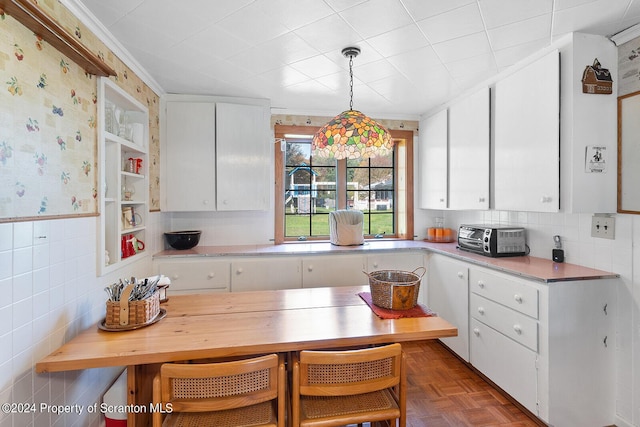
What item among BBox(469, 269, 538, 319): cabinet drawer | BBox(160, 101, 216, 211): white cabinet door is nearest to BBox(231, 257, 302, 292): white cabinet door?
BBox(160, 101, 216, 211): white cabinet door

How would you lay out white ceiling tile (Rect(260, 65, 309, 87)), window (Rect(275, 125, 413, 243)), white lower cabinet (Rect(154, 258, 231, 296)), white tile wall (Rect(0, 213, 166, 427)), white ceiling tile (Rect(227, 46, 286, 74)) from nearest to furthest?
white tile wall (Rect(0, 213, 166, 427)) < white ceiling tile (Rect(227, 46, 286, 74)) < white ceiling tile (Rect(260, 65, 309, 87)) < white lower cabinet (Rect(154, 258, 231, 296)) < window (Rect(275, 125, 413, 243))

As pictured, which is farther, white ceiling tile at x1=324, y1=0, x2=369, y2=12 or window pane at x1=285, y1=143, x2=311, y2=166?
window pane at x1=285, y1=143, x2=311, y2=166

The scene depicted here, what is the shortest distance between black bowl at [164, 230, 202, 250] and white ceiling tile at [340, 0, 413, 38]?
2.15 meters

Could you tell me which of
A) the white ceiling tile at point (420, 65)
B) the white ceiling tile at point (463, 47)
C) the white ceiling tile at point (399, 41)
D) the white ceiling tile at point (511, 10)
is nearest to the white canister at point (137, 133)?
the white ceiling tile at point (399, 41)

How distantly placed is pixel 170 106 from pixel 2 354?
7.35 feet

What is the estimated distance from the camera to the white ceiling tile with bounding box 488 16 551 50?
1667 mm

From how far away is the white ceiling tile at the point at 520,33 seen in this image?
1.67 meters

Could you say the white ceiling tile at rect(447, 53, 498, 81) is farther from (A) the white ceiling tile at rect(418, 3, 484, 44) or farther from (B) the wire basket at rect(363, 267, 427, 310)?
(B) the wire basket at rect(363, 267, 427, 310)

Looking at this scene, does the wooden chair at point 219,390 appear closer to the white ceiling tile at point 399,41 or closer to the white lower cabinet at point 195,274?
the white lower cabinet at point 195,274

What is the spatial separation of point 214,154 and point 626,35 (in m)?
3.00

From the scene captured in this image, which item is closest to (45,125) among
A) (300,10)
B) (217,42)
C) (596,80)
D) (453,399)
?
(217,42)

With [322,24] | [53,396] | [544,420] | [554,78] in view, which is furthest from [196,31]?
[544,420]

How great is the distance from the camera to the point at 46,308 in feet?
4.28

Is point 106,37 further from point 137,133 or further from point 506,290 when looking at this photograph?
point 506,290
